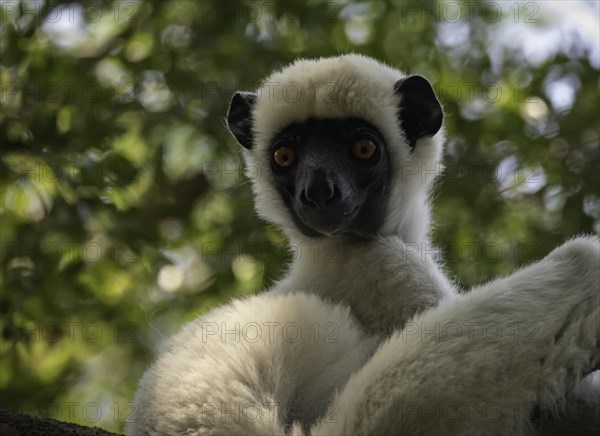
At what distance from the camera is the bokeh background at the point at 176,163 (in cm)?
684

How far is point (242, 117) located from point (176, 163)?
14.6 feet

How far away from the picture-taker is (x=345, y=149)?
4.86 metres

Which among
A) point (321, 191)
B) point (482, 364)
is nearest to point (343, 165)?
point (321, 191)

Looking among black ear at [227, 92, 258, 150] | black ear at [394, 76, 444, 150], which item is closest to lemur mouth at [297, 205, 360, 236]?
black ear at [394, 76, 444, 150]

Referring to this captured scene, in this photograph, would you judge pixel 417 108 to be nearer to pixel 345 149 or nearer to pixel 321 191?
pixel 345 149

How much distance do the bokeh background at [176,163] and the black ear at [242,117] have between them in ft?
4.30

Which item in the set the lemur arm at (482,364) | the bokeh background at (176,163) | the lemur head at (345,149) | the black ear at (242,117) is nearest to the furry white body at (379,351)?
the lemur arm at (482,364)

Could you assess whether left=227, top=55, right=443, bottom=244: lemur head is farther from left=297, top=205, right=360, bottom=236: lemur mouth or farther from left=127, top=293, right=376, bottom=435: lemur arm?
left=127, top=293, right=376, bottom=435: lemur arm

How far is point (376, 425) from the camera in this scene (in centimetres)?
296

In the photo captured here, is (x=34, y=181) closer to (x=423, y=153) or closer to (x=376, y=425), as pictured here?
(x=423, y=153)

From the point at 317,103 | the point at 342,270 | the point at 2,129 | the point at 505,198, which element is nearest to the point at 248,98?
the point at 317,103

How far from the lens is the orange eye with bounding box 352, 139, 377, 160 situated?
15.9ft

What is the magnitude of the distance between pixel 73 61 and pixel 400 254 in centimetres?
529

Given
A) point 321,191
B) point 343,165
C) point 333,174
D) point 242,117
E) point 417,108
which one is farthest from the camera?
point 242,117
